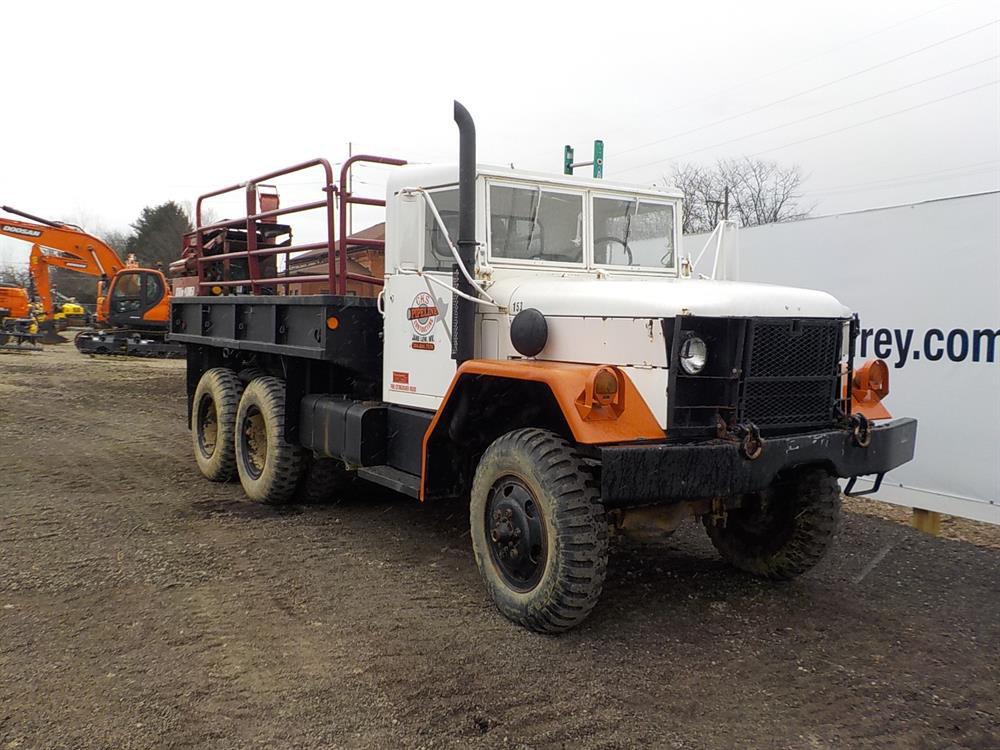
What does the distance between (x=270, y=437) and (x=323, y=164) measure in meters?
2.15

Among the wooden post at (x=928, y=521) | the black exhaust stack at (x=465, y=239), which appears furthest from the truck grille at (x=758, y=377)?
the wooden post at (x=928, y=521)

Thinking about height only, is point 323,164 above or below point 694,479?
above

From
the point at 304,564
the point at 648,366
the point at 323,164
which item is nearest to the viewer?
the point at 648,366

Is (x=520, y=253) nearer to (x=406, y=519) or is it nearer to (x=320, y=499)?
(x=406, y=519)

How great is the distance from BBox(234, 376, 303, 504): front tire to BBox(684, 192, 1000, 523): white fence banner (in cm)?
347

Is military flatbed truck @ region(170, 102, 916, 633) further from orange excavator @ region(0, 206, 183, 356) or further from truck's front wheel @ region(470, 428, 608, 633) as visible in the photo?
orange excavator @ region(0, 206, 183, 356)

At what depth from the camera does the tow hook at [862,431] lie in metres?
4.38

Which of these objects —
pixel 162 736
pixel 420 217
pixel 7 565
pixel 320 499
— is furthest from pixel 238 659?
pixel 320 499

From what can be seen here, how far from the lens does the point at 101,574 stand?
4.95m

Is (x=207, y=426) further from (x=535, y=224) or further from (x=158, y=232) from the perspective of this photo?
(x=158, y=232)

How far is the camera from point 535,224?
17.2 ft

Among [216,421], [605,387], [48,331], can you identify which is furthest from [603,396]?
[48,331]

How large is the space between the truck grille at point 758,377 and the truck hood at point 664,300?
54mm

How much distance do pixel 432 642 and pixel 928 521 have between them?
4.36 metres
